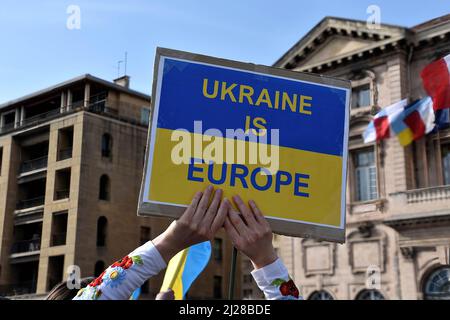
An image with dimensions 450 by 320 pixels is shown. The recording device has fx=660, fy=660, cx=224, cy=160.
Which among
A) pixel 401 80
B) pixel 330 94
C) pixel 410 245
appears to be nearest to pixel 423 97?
pixel 401 80

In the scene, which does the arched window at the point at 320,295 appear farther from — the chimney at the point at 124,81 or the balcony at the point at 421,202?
the chimney at the point at 124,81

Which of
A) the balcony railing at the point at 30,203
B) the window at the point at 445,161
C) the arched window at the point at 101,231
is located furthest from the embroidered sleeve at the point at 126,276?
the balcony railing at the point at 30,203

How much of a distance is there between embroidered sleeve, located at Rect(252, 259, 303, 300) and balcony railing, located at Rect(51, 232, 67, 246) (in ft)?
129

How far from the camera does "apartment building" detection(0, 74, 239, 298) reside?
40281 millimetres

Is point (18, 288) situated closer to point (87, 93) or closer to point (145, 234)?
point (145, 234)

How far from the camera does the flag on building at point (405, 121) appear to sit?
25188 millimetres

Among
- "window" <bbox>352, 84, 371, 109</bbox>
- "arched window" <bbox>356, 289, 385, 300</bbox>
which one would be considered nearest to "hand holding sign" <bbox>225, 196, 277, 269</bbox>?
"arched window" <bbox>356, 289, 385, 300</bbox>

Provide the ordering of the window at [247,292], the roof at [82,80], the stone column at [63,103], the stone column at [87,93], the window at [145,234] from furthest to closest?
the stone column at [63,103] < the roof at [82,80] < the stone column at [87,93] < the window at [145,234] < the window at [247,292]

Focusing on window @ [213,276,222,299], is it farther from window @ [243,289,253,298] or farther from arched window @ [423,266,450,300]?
arched window @ [423,266,450,300]

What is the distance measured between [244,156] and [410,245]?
23667 millimetres

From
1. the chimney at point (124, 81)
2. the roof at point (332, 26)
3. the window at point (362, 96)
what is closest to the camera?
the roof at point (332, 26)

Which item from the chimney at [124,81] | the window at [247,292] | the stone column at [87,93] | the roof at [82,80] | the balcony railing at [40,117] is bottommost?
the window at [247,292]

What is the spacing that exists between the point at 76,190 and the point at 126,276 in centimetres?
3802

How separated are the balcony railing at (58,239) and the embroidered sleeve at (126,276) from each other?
3909 centimetres
